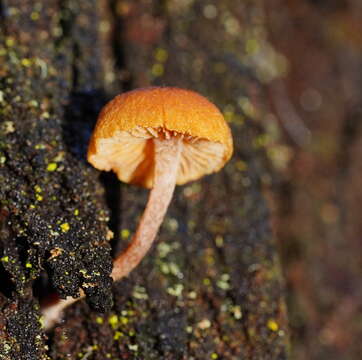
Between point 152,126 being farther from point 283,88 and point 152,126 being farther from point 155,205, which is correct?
point 283,88

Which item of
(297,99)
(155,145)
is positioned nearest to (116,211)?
(155,145)

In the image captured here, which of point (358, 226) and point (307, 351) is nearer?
point (307, 351)

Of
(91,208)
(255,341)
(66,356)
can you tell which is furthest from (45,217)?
(255,341)

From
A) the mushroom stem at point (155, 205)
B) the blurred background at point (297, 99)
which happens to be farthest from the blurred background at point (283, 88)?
the mushroom stem at point (155, 205)

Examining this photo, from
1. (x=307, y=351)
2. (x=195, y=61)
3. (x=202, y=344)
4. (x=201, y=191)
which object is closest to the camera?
(x=202, y=344)

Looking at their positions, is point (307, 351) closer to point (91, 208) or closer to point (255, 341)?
point (255, 341)

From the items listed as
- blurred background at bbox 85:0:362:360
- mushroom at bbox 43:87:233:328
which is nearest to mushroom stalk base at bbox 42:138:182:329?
mushroom at bbox 43:87:233:328
